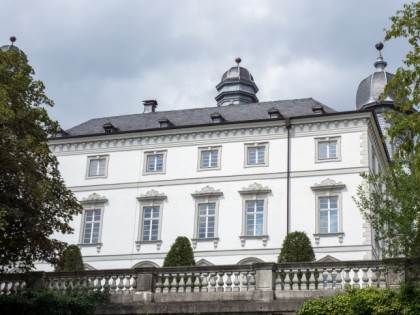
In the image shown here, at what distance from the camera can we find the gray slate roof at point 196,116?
138 feet

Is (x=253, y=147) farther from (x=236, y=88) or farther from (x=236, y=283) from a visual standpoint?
(x=236, y=88)

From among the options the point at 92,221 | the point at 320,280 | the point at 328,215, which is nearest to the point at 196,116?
the point at 92,221

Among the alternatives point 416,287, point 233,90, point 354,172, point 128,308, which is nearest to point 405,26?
point 416,287

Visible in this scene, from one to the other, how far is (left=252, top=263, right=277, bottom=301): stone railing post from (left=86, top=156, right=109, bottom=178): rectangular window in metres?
25.5

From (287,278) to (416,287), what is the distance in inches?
122

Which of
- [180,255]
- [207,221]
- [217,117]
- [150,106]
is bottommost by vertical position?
[180,255]

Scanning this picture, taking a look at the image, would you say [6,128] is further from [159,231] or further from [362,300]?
[159,231]

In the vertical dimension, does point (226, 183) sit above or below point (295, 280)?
above

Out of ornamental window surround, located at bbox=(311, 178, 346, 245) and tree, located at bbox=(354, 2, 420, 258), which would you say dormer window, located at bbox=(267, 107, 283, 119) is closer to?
ornamental window surround, located at bbox=(311, 178, 346, 245)

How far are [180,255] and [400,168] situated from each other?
14734 millimetres

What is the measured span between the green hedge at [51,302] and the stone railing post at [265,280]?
3859 mm

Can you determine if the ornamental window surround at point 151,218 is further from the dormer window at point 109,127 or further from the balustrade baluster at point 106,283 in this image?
the balustrade baluster at point 106,283

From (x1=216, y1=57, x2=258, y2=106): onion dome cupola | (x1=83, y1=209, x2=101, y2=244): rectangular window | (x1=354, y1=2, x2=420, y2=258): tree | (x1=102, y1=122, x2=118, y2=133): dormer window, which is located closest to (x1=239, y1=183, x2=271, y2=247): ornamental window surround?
(x1=83, y1=209, x2=101, y2=244): rectangular window

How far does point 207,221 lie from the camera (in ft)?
126
